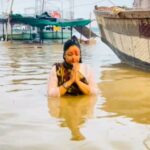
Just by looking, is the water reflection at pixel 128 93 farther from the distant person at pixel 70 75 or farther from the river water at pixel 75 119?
the distant person at pixel 70 75

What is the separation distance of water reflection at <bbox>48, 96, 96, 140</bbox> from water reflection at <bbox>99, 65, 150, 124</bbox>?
249 millimetres

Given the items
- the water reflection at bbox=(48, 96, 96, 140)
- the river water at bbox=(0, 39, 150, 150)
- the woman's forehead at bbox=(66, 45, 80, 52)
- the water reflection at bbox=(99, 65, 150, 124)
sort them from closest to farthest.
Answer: the river water at bbox=(0, 39, 150, 150) < the water reflection at bbox=(48, 96, 96, 140) < the water reflection at bbox=(99, 65, 150, 124) < the woman's forehead at bbox=(66, 45, 80, 52)

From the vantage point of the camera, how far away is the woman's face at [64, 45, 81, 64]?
5.63 meters

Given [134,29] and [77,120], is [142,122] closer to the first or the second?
[77,120]

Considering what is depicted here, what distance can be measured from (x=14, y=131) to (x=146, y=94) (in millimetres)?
2859

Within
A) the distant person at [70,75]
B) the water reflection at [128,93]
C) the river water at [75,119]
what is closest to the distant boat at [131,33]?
the water reflection at [128,93]

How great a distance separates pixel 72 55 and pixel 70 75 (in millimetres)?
276

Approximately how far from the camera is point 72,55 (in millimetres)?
5668

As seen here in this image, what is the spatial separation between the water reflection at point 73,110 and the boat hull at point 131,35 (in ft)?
12.0

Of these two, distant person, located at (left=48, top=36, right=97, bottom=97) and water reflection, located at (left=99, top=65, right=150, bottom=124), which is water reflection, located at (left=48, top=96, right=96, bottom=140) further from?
water reflection, located at (left=99, top=65, right=150, bottom=124)

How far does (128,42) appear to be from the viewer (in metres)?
10.5

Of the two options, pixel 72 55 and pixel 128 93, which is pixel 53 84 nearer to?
pixel 72 55

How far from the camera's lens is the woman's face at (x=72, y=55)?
563cm

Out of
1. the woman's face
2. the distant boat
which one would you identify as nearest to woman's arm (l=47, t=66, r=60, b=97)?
the woman's face
